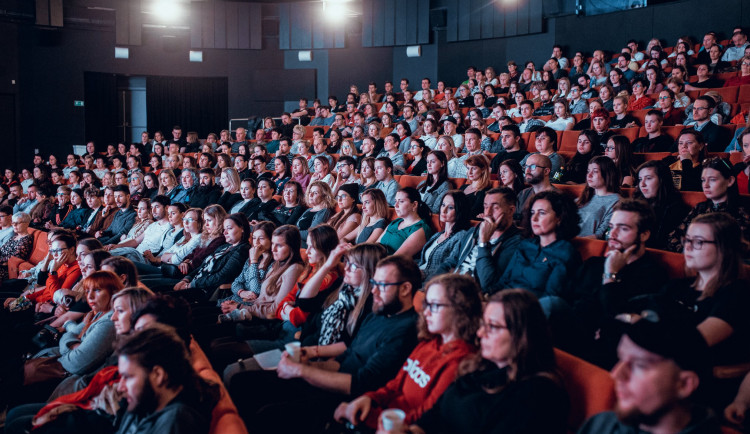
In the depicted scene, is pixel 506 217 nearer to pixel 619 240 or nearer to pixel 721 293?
pixel 619 240

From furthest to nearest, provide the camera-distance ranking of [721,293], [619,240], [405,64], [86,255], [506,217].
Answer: [405,64]
[86,255]
[506,217]
[619,240]
[721,293]

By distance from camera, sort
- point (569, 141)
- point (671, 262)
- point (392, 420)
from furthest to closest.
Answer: point (569, 141) → point (671, 262) → point (392, 420)

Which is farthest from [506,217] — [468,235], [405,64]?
[405,64]

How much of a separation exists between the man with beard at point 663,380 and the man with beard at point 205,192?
466cm

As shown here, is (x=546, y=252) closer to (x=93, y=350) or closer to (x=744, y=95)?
(x=93, y=350)

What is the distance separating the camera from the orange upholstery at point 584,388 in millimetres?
1312

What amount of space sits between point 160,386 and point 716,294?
152 centimetres

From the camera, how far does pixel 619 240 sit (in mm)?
1985

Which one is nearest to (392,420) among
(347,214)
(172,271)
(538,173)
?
(538,173)

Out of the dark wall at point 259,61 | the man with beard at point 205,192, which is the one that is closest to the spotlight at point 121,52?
the dark wall at point 259,61

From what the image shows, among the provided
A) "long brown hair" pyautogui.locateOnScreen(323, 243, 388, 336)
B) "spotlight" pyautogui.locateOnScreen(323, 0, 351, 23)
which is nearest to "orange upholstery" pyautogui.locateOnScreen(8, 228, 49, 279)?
"long brown hair" pyautogui.locateOnScreen(323, 243, 388, 336)

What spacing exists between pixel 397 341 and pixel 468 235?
1014mm

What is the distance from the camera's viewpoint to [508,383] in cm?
134

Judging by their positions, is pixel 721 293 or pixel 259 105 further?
pixel 259 105
